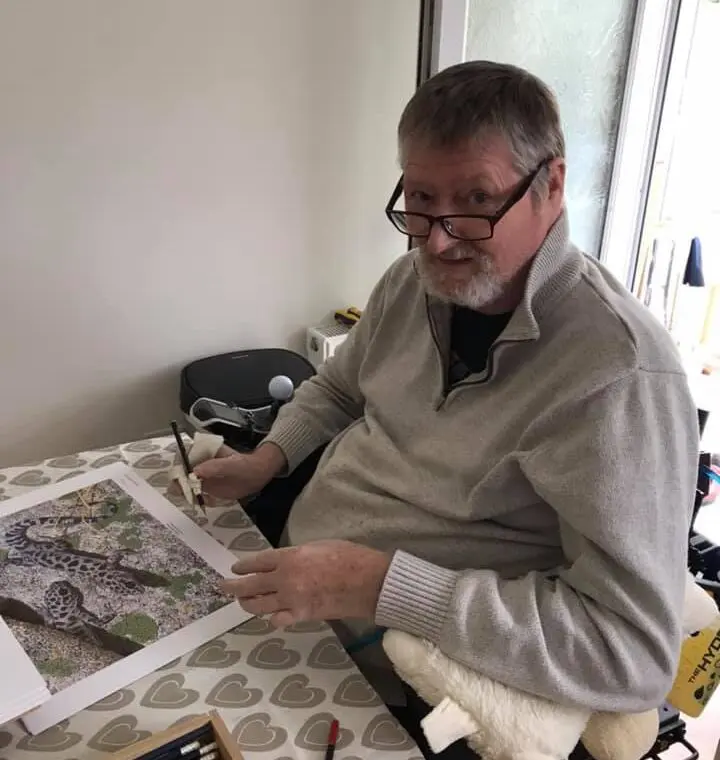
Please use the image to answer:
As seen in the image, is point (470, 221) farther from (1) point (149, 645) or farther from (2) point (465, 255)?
(1) point (149, 645)

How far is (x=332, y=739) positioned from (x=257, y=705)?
0.29 ft

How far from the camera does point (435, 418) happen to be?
0.94m

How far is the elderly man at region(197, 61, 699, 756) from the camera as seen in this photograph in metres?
0.71

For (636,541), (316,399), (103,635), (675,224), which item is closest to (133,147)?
(316,399)

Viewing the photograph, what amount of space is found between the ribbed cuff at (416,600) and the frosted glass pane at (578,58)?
Answer: 140 centimetres

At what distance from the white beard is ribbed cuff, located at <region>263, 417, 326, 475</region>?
35 centimetres

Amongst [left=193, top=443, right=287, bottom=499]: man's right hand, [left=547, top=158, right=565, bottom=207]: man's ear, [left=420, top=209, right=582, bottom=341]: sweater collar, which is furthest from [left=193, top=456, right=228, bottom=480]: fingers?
[left=547, top=158, right=565, bottom=207]: man's ear

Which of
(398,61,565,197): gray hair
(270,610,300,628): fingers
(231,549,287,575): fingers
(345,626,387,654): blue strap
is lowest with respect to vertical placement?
(345,626,387,654): blue strap

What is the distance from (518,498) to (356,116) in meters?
1.34

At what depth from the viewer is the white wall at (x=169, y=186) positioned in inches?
60.9

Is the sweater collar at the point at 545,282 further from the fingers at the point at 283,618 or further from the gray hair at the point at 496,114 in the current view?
the fingers at the point at 283,618

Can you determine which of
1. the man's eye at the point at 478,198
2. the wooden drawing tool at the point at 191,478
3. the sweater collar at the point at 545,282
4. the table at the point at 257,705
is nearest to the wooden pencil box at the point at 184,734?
the table at the point at 257,705

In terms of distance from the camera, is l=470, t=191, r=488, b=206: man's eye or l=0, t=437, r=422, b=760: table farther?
l=470, t=191, r=488, b=206: man's eye

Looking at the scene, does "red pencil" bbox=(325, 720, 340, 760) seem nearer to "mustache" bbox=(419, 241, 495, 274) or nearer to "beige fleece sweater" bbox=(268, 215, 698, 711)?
"beige fleece sweater" bbox=(268, 215, 698, 711)
